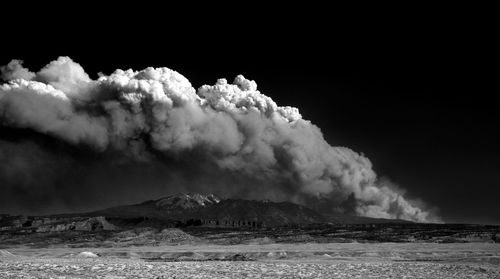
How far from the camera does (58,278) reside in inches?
1298

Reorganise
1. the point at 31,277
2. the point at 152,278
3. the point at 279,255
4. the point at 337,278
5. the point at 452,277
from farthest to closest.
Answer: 1. the point at 279,255
2. the point at 452,277
3. the point at 337,278
4. the point at 152,278
5. the point at 31,277

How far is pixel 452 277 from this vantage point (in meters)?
41.0

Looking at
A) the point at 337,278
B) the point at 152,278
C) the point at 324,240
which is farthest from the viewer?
the point at 324,240

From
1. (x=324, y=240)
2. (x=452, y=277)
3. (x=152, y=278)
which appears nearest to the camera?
(x=152, y=278)

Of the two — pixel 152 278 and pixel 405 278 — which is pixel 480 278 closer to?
pixel 405 278

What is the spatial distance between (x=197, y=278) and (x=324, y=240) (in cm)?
16238

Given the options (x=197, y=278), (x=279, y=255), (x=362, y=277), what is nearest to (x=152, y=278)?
(x=197, y=278)

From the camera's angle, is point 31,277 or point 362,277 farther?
point 362,277

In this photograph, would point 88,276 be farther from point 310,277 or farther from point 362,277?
point 362,277

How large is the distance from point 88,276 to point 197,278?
7657 mm

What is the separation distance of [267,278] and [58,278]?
1410 cm

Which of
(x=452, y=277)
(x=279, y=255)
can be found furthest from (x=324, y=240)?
(x=452, y=277)

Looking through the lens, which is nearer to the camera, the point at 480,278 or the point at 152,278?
the point at 152,278

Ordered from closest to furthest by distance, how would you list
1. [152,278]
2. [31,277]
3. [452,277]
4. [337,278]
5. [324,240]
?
[31,277], [152,278], [337,278], [452,277], [324,240]
